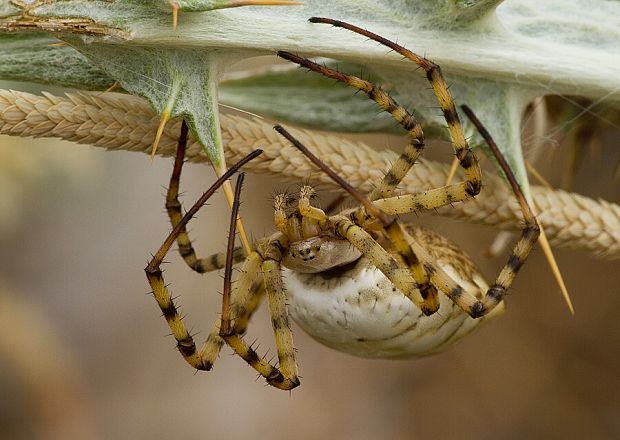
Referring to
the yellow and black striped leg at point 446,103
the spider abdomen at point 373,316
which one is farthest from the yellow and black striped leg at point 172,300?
the yellow and black striped leg at point 446,103

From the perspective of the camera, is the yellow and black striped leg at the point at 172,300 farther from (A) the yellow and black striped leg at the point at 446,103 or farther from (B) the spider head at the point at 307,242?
(A) the yellow and black striped leg at the point at 446,103

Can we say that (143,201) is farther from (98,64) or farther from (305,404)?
(98,64)

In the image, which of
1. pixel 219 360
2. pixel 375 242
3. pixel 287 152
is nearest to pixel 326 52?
pixel 287 152

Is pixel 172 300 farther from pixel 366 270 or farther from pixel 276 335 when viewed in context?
pixel 366 270

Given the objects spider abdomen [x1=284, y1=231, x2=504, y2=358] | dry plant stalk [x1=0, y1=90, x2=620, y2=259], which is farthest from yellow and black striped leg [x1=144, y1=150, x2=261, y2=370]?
spider abdomen [x1=284, y1=231, x2=504, y2=358]

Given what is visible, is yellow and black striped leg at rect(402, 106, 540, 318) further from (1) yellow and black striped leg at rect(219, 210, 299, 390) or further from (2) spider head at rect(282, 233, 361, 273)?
(1) yellow and black striped leg at rect(219, 210, 299, 390)

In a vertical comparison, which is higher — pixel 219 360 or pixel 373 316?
pixel 373 316
